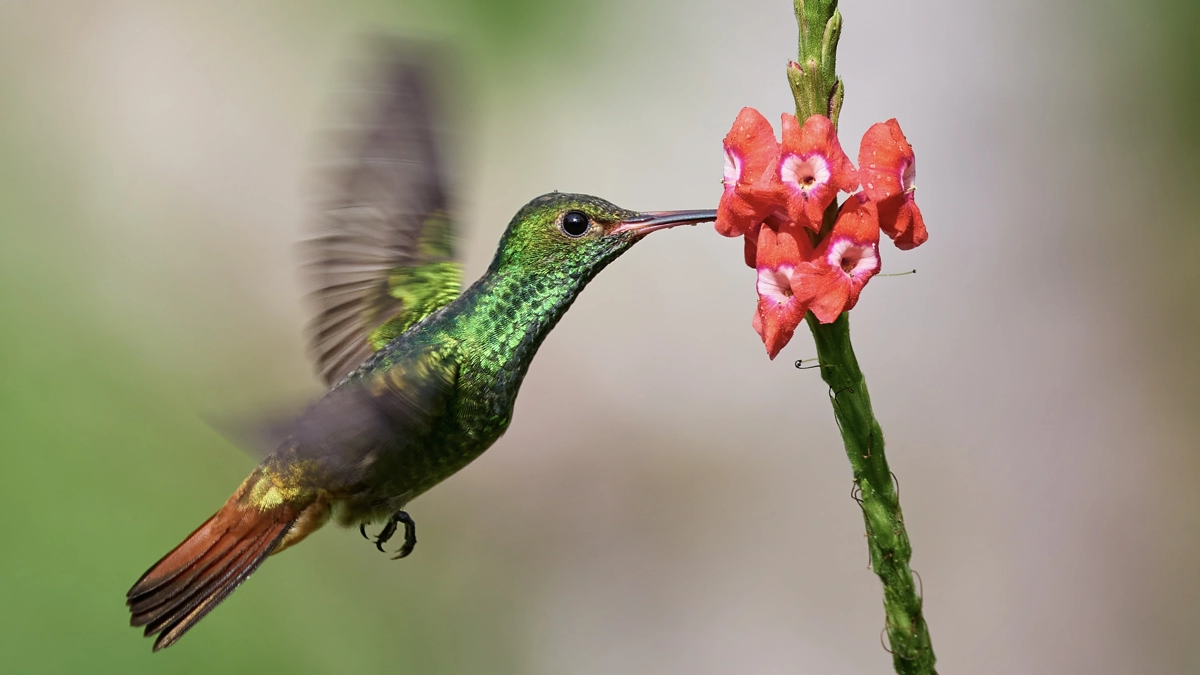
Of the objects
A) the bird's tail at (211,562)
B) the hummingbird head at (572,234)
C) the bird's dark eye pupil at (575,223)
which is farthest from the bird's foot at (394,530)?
the bird's dark eye pupil at (575,223)

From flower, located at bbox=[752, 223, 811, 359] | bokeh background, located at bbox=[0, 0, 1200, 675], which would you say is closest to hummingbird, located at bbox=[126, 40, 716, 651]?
flower, located at bbox=[752, 223, 811, 359]

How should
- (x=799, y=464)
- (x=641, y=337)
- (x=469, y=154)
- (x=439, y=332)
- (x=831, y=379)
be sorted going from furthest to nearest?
(x=641, y=337)
(x=799, y=464)
(x=469, y=154)
(x=439, y=332)
(x=831, y=379)

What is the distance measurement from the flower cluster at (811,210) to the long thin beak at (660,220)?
32cm

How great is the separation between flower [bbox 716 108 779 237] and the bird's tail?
1.29 meters

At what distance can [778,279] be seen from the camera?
1.46 meters

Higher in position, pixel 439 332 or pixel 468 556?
pixel 439 332

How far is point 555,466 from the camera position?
17.9ft

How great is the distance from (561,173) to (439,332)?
12.4 ft

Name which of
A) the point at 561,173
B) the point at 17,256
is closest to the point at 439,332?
the point at 561,173

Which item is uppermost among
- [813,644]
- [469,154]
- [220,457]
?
[469,154]

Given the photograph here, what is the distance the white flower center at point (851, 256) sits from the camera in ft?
4.63

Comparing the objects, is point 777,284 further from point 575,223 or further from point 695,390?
point 695,390

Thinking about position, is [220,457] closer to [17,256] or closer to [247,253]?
[247,253]

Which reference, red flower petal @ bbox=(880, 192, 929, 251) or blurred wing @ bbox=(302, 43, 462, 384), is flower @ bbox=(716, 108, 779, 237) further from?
blurred wing @ bbox=(302, 43, 462, 384)
